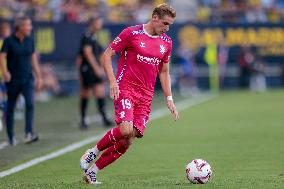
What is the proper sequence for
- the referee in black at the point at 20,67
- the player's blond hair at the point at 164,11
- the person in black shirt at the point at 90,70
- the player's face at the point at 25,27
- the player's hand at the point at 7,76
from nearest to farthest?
the player's blond hair at the point at 164,11, the player's hand at the point at 7,76, the player's face at the point at 25,27, the referee in black at the point at 20,67, the person in black shirt at the point at 90,70

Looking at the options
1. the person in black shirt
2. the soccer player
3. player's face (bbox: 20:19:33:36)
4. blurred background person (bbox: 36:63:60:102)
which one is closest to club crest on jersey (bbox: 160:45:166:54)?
the soccer player

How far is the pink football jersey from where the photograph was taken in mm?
10555

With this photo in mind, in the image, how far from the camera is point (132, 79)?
34.7ft

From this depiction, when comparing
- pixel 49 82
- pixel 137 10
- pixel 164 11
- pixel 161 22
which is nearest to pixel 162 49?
pixel 161 22

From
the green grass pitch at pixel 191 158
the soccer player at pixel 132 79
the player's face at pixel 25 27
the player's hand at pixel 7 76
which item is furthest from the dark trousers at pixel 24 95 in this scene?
the soccer player at pixel 132 79

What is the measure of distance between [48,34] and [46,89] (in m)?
2.14

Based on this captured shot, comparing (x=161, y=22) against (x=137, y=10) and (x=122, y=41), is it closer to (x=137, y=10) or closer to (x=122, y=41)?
(x=122, y=41)

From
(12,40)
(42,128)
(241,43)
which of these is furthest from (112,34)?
(12,40)

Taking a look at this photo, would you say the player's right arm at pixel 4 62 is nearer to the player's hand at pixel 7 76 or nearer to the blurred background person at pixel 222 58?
the player's hand at pixel 7 76

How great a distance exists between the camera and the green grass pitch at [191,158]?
34.7 feet

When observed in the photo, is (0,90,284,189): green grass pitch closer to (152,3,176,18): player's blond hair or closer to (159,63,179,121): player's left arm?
(159,63,179,121): player's left arm

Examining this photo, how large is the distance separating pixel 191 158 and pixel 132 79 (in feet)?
10.8

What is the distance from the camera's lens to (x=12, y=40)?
16.4 meters

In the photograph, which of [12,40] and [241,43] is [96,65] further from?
[241,43]
